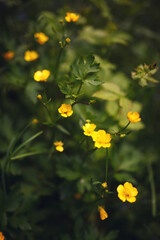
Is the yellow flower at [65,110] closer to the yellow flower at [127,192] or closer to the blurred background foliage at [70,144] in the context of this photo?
the blurred background foliage at [70,144]

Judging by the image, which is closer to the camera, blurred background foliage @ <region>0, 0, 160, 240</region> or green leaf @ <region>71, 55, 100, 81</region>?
green leaf @ <region>71, 55, 100, 81</region>

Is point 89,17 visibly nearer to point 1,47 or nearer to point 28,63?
point 28,63

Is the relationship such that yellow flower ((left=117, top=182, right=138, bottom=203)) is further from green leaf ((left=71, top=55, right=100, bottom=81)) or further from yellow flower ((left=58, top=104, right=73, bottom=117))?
green leaf ((left=71, top=55, right=100, bottom=81))

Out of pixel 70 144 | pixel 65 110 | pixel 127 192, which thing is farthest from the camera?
pixel 70 144

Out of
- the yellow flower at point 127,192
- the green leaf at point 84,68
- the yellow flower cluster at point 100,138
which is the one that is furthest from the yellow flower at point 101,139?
the green leaf at point 84,68

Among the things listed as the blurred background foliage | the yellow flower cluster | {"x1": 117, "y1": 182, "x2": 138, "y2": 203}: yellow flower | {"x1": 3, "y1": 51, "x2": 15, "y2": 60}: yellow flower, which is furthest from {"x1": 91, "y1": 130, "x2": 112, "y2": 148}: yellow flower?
{"x1": 3, "y1": 51, "x2": 15, "y2": 60}: yellow flower

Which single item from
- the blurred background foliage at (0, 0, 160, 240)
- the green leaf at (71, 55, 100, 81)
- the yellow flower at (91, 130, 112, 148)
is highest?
the green leaf at (71, 55, 100, 81)

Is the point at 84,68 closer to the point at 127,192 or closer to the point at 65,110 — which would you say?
the point at 65,110

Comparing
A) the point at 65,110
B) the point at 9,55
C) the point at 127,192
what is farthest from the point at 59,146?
the point at 9,55
